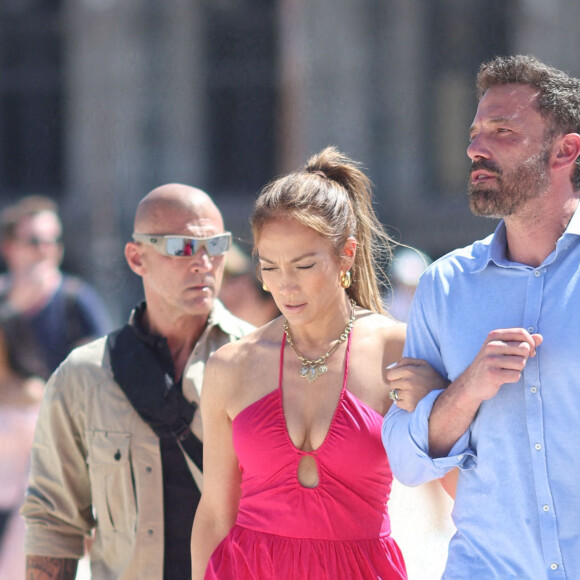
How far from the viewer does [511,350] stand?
2.33 meters

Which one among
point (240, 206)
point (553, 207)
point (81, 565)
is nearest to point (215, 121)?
point (240, 206)

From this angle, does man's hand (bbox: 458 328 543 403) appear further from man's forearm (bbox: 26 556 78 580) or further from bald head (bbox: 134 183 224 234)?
man's forearm (bbox: 26 556 78 580)

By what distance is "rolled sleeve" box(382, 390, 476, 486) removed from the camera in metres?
2.49

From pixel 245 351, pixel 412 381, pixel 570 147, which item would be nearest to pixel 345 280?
pixel 245 351

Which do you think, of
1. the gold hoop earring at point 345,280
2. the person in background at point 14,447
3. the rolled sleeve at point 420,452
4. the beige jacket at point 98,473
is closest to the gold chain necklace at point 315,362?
the gold hoop earring at point 345,280

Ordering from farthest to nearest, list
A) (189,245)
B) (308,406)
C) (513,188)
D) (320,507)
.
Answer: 1. (189,245)
2. (308,406)
3. (320,507)
4. (513,188)

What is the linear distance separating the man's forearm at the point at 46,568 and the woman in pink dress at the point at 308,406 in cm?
68

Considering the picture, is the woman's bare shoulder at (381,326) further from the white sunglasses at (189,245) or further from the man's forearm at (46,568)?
the man's forearm at (46,568)

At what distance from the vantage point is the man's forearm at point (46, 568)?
3.48 metres

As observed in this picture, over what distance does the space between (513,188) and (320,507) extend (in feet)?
3.13

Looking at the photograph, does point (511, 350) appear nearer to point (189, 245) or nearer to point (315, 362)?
point (315, 362)

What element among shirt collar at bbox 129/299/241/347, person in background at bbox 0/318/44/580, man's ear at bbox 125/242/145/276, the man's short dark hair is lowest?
person in background at bbox 0/318/44/580

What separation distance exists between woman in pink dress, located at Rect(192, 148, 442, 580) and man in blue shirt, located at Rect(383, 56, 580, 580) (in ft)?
0.40

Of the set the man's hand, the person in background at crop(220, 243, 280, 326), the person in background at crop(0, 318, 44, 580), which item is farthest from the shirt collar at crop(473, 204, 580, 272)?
the person in background at crop(220, 243, 280, 326)
